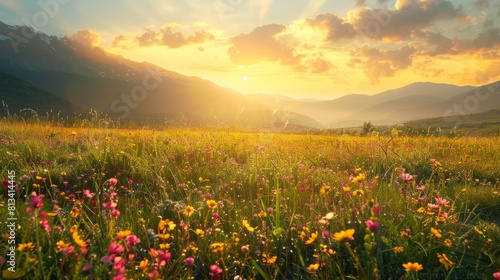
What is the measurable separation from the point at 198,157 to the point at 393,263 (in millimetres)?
5086

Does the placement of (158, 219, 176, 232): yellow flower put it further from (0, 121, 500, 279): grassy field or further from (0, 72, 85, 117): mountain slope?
(0, 72, 85, 117): mountain slope

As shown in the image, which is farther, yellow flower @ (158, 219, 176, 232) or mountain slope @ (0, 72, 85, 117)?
mountain slope @ (0, 72, 85, 117)

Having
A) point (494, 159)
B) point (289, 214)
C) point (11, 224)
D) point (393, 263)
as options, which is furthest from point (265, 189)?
point (494, 159)

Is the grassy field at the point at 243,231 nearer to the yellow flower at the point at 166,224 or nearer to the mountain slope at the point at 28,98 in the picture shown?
the yellow flower at the point at 166,224

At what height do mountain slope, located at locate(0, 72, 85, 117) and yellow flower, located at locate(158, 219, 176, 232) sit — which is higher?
mountain slope, located at locate(0, 72, 85, 117)

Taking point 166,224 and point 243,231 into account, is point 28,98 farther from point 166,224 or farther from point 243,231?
point 166,224

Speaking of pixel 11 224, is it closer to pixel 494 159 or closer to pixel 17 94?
pixel 494 159

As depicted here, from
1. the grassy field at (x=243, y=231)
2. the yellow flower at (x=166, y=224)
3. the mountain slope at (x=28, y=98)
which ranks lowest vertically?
the grassy field at (x=243, y=231)

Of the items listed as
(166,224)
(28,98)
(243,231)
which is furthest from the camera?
(28,98)

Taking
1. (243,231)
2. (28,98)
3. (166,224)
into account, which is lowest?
(243,231)

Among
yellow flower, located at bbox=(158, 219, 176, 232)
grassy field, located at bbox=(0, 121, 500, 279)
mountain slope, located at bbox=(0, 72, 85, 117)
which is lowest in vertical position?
grassy field, located at bbox=(0, 121, 500, 279)

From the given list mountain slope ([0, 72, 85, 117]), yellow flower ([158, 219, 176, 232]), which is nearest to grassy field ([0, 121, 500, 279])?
yellow flower ([158, 219, 176, 232])

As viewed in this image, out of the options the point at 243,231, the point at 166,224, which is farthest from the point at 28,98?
the point at 166,224

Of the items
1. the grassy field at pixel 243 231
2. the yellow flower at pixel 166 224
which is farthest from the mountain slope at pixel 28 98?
the yellow flower at pixel 166 224
